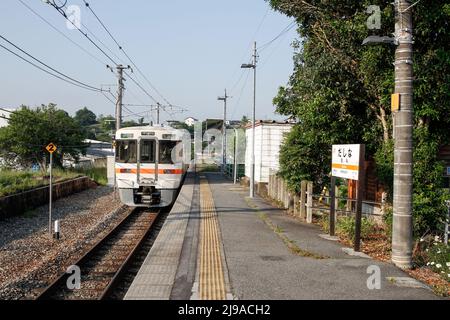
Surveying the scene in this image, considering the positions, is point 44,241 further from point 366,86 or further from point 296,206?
point 366,86

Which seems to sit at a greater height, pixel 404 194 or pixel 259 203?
pixel 404 194

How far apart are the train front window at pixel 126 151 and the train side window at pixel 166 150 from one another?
90 cm

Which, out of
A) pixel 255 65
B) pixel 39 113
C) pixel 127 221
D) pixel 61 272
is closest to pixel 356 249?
pixel 61 272

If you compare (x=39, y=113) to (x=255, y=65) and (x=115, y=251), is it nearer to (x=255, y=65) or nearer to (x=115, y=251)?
(x=255, y=65)

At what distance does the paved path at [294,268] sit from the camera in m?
6.30

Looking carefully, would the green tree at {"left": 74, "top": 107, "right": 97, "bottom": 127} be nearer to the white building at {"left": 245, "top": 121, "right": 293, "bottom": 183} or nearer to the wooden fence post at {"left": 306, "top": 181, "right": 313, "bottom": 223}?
the white building at {"left": 245, "top": 121, "right": 293, "bottom": 183}

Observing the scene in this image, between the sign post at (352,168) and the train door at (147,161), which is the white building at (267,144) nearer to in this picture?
the train door at (147,161)

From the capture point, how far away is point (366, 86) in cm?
1153

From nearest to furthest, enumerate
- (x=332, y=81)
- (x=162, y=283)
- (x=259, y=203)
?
(x=162, y=283) → (x=332, y=81) → (x=259, y=203)

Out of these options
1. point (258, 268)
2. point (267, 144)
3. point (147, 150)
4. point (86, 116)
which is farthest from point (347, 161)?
point (86, 116)

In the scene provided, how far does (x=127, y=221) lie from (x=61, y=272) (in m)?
6.46

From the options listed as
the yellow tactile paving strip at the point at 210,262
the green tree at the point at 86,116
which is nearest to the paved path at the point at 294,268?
the yellow tactile paving strip at the point at 210,262

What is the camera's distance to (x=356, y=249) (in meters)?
9.19

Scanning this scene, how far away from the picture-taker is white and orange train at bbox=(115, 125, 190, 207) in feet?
54.1
